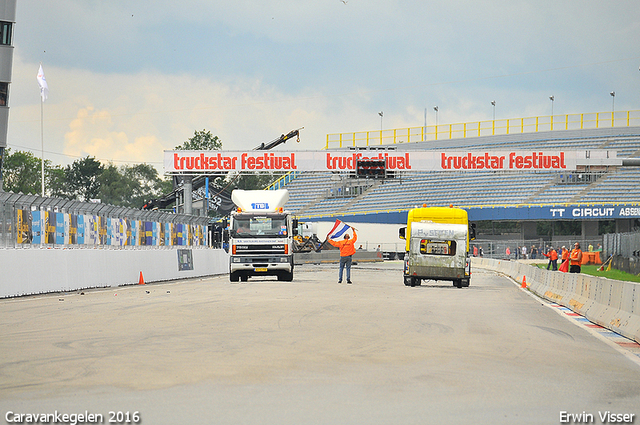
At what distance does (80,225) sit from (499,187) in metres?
57.8

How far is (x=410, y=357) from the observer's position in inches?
389

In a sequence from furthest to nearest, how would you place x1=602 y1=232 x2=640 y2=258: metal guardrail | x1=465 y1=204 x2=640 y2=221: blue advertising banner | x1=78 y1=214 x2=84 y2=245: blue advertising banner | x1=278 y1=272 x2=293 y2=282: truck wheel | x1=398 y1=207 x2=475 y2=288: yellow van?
1. x1=465 y1=204 x2=640 y2=221: blue advertising banner
2. x1=602 y1=232 x2=640 y2=258: metal guardrail
3. x1=278 y1=272 x2=293 y2=282: truck wheel
4. x1=398 y1=207 x2=475 y2=288: yellow van
5. x1=78 y1=214 x2=84 y2=245: blue advertising banner

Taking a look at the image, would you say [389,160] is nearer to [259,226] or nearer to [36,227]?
[259,226]

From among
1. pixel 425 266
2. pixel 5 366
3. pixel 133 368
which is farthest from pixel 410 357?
pixel 425 266

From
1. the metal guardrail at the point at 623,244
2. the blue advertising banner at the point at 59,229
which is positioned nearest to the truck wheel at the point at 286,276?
the blue advertising banner at the point at 59,229

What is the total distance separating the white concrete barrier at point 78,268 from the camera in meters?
20.8

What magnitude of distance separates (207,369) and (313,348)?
2125mm

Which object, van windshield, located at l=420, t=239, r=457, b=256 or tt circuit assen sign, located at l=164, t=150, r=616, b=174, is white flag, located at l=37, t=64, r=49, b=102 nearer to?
tt circuit assen sign, located at l=164, t=150, r=616, b=174

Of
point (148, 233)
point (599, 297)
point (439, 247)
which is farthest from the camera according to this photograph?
point (148, 233)

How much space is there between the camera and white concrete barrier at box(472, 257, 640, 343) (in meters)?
13.7

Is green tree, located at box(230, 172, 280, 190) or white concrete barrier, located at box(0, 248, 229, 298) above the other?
green tree, located at box(230, 172, 280, 190)

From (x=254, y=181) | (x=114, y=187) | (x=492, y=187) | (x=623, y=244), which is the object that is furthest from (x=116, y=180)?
→ (x=623, y=244)

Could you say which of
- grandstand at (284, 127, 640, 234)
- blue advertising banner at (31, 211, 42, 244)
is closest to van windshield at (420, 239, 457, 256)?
blue advertising banner at (31, 211, 42, 244)

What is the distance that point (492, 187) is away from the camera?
260ft
